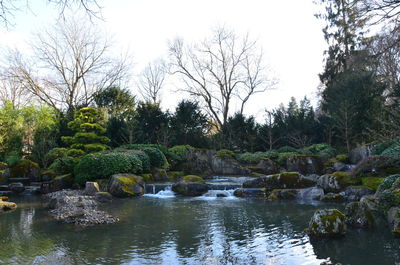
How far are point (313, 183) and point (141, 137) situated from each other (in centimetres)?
1342

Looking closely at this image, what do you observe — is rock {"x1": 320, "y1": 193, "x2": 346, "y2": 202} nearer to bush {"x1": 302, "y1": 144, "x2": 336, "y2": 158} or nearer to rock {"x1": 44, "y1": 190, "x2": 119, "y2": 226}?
rock {"x1": 44, "y1": 190, "x2": 119, "y2": 226}

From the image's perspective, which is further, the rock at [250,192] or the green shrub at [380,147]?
the green shrub at [380,147]

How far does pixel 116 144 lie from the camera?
23453mm

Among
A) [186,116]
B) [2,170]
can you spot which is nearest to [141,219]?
[2,170]

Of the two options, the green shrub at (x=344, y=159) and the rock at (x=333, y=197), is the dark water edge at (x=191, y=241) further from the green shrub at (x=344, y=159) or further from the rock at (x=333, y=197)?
the green shrub at (x=344, y=159)

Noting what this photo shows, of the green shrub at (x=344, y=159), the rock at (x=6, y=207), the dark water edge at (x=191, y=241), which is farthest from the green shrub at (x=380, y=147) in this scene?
the rock at (x=6, y=207)

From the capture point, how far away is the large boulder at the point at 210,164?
19859 mm

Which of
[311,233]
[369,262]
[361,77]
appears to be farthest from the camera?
[361,77]

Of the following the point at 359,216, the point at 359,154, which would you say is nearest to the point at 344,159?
the point at 359,154

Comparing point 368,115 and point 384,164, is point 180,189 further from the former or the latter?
point 368,115

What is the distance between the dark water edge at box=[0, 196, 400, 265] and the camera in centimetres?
545

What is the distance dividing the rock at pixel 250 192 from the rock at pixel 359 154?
21.8ft

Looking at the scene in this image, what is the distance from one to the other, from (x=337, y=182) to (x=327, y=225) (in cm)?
625

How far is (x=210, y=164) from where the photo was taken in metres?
20.5
